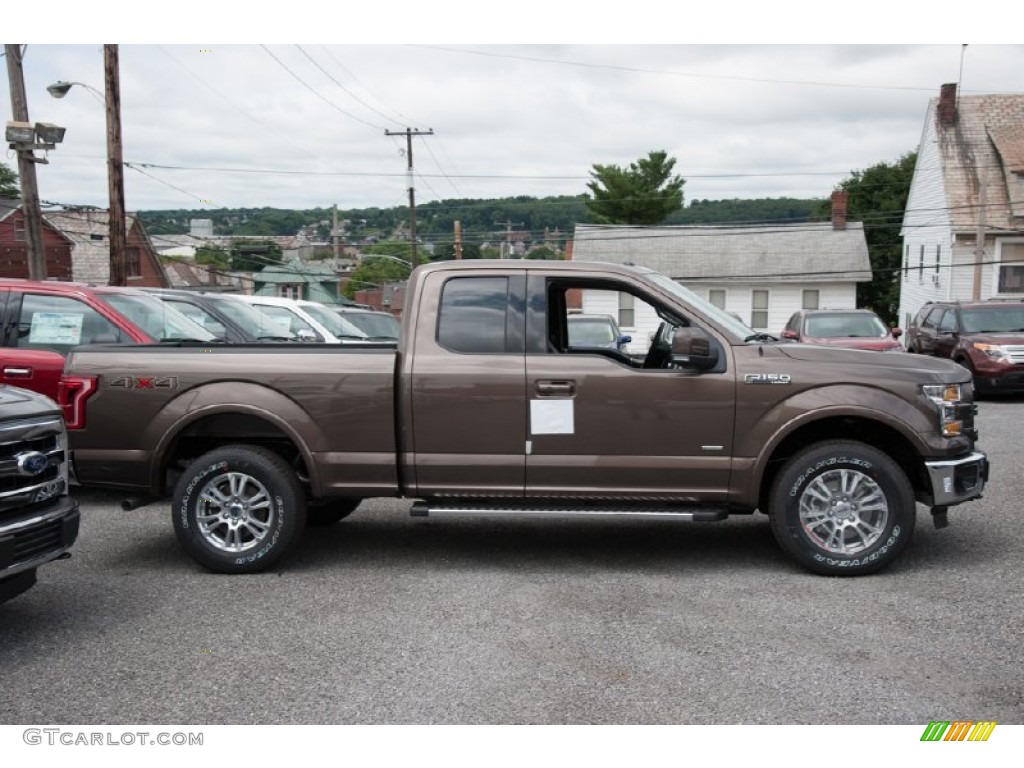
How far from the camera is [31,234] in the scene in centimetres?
1955

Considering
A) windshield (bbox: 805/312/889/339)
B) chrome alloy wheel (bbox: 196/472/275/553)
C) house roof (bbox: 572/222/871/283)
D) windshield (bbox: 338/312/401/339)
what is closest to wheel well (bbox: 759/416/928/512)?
chrome alloy wheel (bbox: 196/472/275/553)

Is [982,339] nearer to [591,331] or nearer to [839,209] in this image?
[591,331]

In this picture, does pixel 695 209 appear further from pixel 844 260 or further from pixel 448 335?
pixel 448 335

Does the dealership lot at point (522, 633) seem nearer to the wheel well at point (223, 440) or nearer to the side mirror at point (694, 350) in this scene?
the wheel well at point (223, 440)

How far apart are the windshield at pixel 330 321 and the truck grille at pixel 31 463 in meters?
9.75

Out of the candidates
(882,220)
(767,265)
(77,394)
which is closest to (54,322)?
(77,394)

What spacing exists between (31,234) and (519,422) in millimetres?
16312

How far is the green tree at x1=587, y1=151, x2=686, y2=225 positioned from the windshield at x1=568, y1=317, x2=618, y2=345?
59.6m

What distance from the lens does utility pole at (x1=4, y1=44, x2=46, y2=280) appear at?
A: 1912 centimetres

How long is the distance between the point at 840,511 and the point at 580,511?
1592 mm

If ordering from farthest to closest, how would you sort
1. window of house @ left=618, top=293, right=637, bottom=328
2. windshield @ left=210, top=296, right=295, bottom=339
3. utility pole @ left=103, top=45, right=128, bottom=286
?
1. window of house @ left=618, top=293, right=637, bottom=328
2. utility pole @ left=103, top=45, right=128, bottom=286
3. windshield @ left=210, top=296, right=295, bottom=339

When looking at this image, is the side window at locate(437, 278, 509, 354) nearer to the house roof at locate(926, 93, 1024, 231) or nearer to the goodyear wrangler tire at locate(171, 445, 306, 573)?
the goodyear wrangler tire at locate(171, 445, 306, 573)

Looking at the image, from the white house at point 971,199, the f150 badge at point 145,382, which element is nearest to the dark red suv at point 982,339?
the f150 badge at point 145,382

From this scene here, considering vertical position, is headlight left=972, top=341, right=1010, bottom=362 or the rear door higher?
the rear door
